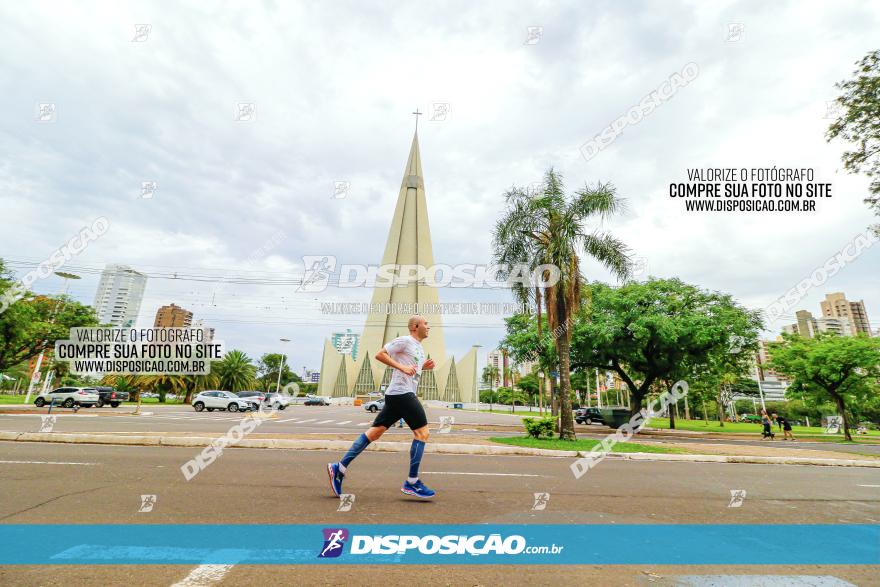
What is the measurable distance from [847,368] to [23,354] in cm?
5066

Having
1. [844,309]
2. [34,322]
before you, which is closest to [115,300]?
[34,322]

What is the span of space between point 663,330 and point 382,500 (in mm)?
20743

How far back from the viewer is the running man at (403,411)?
4.50 meters

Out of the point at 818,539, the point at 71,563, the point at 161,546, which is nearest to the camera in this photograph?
the point at 71,563

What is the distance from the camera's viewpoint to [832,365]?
79.0 ft

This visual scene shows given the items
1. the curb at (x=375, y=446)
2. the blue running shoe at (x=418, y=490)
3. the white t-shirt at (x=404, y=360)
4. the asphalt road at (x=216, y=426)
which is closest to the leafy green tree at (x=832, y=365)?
the asphalt road at (x=216, y=426)

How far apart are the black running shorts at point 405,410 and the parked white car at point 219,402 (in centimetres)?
2978

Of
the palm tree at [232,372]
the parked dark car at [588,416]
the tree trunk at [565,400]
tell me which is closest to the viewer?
the tree trunk at [565,400]

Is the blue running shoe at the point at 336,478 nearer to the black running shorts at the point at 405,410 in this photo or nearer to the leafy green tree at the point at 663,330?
the black running shorts at the point at 405,410

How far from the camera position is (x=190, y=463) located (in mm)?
6355

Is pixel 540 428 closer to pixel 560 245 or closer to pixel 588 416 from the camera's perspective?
pixel 560 245

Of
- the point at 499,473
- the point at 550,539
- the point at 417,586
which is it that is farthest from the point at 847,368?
the point at 417,586

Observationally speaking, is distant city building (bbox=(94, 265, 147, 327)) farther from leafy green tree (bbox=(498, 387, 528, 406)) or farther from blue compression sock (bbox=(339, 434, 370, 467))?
leafy green tree (bbox=(498, 387, 528, 406))

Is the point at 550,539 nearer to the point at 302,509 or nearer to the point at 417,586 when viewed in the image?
the point at 417,586
